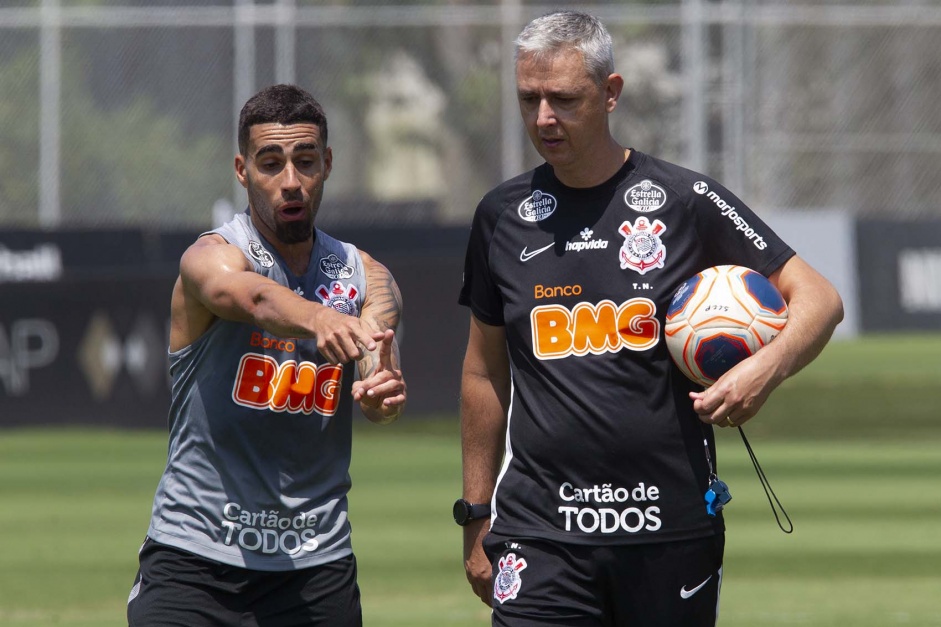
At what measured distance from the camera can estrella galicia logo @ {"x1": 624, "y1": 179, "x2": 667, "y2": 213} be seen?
4.84 m

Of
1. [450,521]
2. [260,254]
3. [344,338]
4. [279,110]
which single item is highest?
[279,110]

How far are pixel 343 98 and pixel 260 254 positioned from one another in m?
21.2

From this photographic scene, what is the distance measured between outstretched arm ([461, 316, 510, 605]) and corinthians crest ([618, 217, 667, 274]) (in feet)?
1.91

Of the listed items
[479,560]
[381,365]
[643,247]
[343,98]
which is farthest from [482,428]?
[343,98]

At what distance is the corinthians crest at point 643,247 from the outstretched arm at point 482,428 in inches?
22.9

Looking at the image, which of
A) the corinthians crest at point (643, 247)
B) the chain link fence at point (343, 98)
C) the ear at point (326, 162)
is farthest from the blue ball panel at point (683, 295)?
the chain link fence at point (343, 98)

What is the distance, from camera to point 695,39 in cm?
2531

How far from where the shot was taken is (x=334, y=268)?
527 cm

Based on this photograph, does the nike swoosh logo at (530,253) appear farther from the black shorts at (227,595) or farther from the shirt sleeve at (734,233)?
the black shorts at (227,595)

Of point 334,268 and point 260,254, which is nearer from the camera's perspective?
point 260,254

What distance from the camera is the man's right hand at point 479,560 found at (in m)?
5.17

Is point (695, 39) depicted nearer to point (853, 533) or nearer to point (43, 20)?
point (43, 20)

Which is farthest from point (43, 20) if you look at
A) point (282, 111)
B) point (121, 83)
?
point (282, 111)

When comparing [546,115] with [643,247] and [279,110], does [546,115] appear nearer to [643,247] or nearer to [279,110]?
[643,247]
